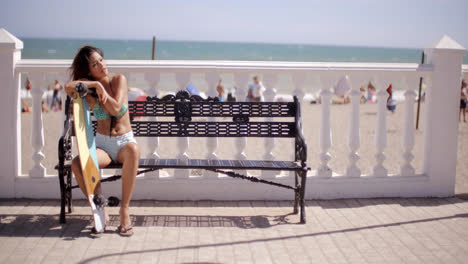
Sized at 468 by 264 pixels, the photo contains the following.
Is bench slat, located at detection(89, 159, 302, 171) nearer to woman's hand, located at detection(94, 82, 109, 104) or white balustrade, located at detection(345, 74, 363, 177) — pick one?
woman's hand, located at detection(94, 82, 109, 104)

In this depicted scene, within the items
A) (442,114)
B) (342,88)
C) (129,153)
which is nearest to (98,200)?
(129,153)

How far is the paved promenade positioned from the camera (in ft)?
14.3

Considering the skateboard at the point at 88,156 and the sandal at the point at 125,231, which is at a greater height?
the skateboard at the point at 88,156

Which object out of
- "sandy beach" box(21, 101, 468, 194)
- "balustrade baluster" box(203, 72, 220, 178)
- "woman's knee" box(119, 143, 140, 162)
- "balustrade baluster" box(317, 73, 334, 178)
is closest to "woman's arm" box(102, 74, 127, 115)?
"woman's knee" box(119, 143, 140, 162)

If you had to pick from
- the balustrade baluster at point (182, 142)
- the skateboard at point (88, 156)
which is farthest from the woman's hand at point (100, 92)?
the balustrade baluster at point (182, 142)

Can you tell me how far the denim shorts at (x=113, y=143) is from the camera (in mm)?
4828

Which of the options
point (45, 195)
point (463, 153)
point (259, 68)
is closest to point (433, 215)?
point (259, 68)

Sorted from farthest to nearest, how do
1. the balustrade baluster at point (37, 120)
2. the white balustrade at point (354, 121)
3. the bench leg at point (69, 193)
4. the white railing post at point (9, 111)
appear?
the white balustrade at point (354, 121) < the balustrade baluster at point (37, 120) < the white railing post at point (9, 111) < the bench leg at point (69, 193)

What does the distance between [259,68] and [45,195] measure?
2652 mm

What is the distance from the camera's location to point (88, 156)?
459cm

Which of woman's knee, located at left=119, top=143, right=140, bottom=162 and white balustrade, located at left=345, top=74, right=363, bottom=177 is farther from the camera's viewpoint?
white balustrade, located at left=345, top=74, right=363, bottom=177

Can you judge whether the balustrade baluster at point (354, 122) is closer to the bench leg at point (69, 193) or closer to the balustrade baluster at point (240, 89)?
the balustrade baluster at point (240, 89)

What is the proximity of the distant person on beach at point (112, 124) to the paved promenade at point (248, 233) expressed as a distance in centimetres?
37

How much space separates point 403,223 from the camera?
17.3 feet
